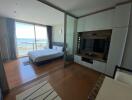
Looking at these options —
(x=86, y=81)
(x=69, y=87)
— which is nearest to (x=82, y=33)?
(x=86, y=81)

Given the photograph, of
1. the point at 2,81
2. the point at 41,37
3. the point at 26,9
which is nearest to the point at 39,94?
the point at 2,81

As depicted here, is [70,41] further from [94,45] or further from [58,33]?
[58,33]

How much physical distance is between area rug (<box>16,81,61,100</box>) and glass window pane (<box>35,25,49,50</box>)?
165 inches

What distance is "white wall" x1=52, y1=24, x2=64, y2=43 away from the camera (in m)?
5.07

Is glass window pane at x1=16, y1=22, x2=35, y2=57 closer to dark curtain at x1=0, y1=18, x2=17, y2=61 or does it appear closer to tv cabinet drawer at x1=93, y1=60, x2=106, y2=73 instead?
dark curtain at x1=0, y1=18, x2=17, y2=61

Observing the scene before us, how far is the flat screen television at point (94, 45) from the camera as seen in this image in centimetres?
277

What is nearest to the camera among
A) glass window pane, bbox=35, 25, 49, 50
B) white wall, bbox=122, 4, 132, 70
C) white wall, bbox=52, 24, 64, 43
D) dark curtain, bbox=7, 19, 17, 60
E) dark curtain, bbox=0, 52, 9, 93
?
dark curtain, bbox=0, 52, 9, 93

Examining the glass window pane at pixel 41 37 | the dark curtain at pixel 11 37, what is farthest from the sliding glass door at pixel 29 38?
the dark curtain at pixel 11 37

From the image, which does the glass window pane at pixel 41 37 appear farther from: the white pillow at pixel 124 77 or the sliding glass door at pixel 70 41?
the white pillow at pixel 124 77

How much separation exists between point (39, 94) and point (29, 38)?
4.35 metres

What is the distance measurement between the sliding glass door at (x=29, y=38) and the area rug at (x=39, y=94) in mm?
3620

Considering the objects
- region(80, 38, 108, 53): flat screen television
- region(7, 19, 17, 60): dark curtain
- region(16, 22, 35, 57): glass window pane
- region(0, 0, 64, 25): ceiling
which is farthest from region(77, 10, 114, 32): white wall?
region(7, 19, 17, 60): dark curtain

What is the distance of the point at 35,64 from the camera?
11.3ft

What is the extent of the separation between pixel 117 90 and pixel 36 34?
18.0ft
